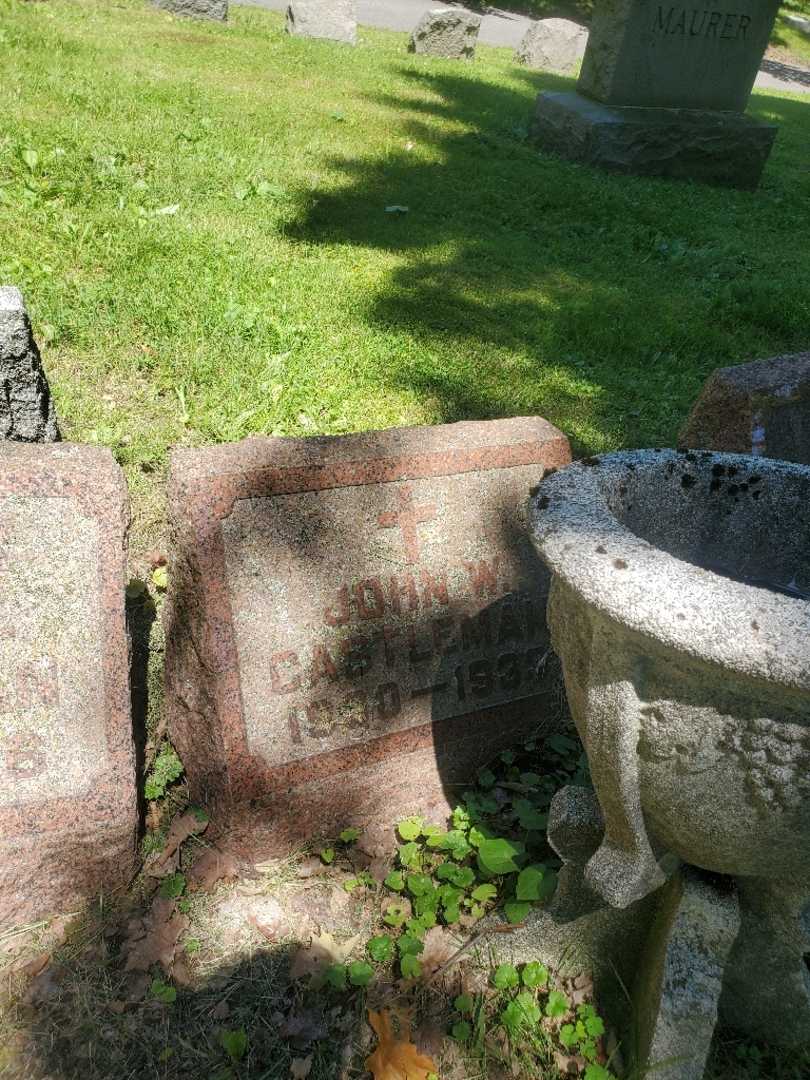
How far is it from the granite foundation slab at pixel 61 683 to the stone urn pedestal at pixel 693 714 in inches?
39.5

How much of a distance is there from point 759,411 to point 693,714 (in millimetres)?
1919

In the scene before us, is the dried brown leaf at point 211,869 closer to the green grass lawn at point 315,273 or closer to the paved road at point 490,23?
the green grass lawn at point 315,273

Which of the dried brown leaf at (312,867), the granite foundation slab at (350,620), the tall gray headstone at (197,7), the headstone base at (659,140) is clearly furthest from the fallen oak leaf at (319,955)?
the tall gray headstone at (197,7)

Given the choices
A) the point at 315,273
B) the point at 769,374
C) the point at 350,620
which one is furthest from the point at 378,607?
the point at 315,273

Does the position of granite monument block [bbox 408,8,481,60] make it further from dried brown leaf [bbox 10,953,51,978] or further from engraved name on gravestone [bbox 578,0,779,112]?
dried brown leaf [bbox 10,953,51,978]

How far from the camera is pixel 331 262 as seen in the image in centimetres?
487

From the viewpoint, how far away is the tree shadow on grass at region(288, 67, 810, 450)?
161 inches

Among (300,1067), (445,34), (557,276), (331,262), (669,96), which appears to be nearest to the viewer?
(300,1067)

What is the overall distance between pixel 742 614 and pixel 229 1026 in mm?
1383

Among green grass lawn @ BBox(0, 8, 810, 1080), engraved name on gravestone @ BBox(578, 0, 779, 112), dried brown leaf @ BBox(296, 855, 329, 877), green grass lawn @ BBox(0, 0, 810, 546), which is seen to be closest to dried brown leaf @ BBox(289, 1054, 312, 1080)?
green grass lawn @ BBox(0, 8, 810, 1080)

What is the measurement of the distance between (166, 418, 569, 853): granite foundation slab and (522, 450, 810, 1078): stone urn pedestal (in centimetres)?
47

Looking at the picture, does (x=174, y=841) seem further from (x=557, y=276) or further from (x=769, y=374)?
(x=557, y=276)

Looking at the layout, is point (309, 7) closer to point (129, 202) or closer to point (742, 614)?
point (129, 202)

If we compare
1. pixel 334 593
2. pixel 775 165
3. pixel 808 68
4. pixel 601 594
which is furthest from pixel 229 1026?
pixel 808 68
